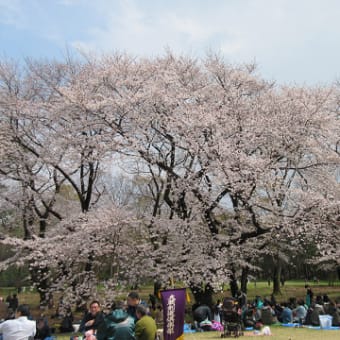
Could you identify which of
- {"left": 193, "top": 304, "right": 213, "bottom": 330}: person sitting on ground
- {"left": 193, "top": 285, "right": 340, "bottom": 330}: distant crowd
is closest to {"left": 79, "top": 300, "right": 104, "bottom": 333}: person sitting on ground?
{"left": 193, "top": 285, "right": 340, "bottom": 330}: distant crowd

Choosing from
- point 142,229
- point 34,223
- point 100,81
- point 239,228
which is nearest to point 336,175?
point 239,228

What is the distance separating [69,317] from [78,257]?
186 centimetres

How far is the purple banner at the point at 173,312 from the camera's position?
6820 mm

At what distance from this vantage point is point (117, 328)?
4934 millimetres

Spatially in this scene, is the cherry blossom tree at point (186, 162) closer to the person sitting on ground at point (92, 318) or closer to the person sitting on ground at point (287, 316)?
the person sitting on ground at point (287, 316)

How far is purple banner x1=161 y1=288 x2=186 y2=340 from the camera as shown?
22.4 ft

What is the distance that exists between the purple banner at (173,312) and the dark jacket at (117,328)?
1.84m

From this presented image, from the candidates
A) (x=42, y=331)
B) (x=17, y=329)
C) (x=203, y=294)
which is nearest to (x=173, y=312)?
(x=17, y=329)

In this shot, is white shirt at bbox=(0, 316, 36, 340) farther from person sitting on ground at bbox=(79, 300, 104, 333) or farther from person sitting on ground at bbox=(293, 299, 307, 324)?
person sitting on ground at bbox=(293, 299, 307, 324)

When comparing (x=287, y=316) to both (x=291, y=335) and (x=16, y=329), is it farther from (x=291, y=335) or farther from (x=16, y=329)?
(x=16, y=329)

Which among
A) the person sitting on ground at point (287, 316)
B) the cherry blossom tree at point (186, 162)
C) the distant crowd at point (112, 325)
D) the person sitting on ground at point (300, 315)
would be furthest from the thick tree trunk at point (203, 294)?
the distant crowd at point (112, 325)

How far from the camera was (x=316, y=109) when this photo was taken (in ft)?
49.4

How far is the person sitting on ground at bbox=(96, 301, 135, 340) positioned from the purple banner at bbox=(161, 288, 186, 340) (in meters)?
1.84

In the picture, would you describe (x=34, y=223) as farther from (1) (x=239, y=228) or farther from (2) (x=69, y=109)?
(1) (x=239, y=228)
